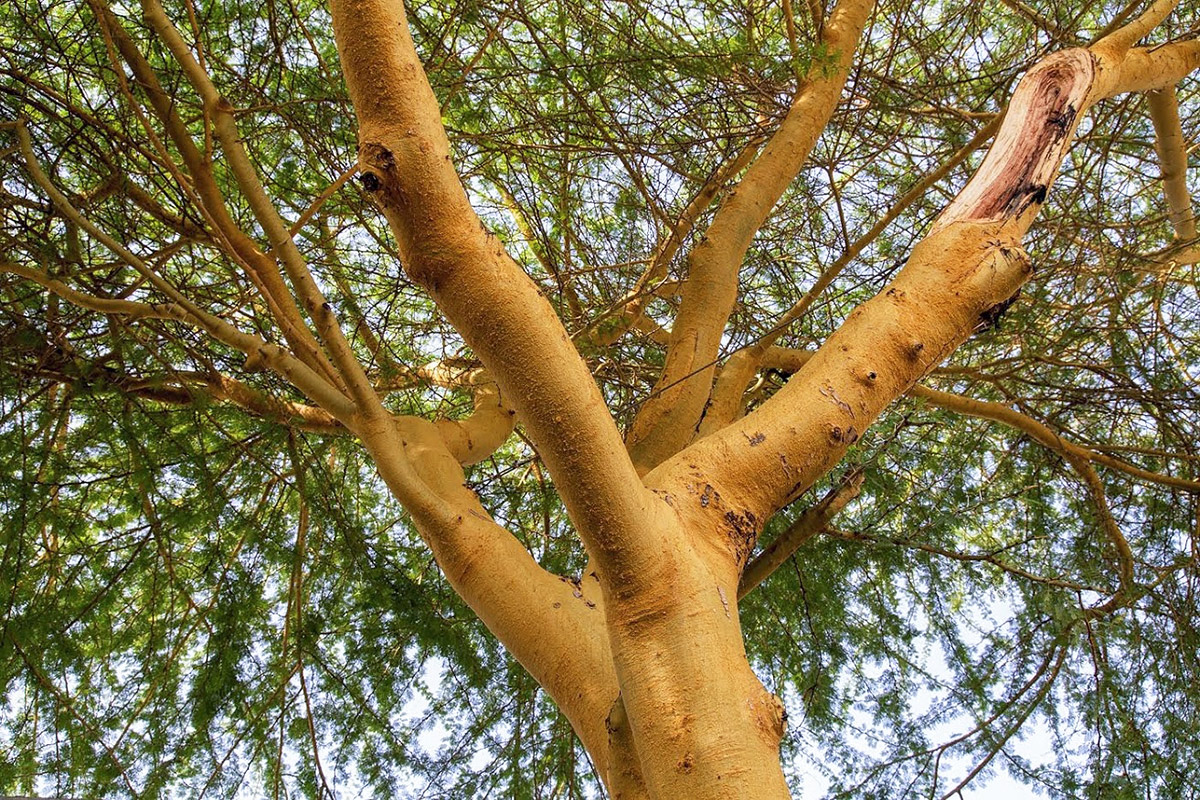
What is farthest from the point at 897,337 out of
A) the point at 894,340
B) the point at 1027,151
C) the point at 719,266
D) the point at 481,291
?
the point at 719,266

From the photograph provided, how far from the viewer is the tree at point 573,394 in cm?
157

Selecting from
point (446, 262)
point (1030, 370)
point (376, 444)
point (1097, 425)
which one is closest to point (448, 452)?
point (376, 444)

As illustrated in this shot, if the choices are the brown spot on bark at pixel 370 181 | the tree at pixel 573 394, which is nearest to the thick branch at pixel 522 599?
the tree at pixel 573 394

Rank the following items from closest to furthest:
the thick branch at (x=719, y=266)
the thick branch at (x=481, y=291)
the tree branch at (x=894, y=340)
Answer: the thick branch at (x=481, y=291)
the tree branch at (x=894, y=340)
the thick branch at (x=719, y=266)

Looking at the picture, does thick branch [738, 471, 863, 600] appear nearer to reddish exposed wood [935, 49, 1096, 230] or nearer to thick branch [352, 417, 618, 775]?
thick branch [352, 417, 618, 775]

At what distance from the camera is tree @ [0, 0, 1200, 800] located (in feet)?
5.16

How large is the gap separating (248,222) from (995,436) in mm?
2808

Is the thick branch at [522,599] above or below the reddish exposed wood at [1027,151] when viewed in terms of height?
below

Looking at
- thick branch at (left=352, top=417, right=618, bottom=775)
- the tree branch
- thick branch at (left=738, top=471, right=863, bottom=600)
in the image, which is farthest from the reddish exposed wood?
thick branch at (left=352, top=417, right=618, bottom=775)

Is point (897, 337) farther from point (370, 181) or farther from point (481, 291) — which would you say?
point (370, 181)

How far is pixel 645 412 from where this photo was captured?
230 centimetres

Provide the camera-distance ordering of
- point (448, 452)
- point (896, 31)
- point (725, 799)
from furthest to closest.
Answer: point (896, 31) → point (448, 452) → point (725, 799)

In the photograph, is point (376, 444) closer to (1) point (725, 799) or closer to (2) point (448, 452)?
(2) point (448, 452)

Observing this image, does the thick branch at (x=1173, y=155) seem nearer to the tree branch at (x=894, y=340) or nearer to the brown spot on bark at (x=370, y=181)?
the tree branch at (x=894, y=340)
